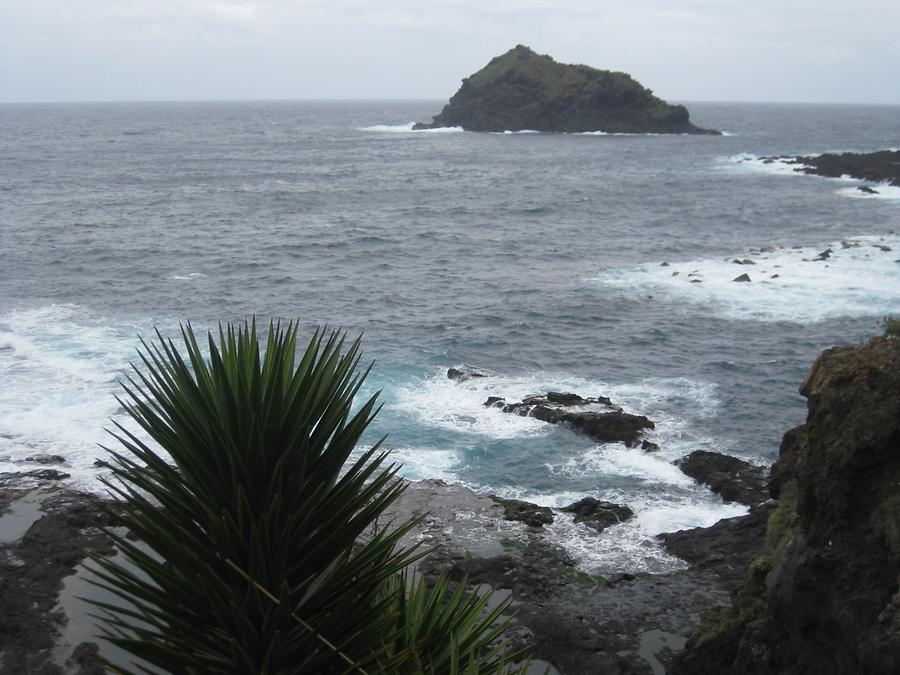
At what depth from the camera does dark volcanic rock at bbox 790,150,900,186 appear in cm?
8325

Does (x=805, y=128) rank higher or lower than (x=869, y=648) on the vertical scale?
higher

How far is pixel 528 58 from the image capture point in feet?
533

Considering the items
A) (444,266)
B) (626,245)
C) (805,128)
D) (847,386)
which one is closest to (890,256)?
(626,245)

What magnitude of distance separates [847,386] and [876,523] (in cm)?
229

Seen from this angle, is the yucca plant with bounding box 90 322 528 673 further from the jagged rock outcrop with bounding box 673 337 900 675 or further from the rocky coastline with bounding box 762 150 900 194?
the rocky coastline with bounding box 762 150 900 194

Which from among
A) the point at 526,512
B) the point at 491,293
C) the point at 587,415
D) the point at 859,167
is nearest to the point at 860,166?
the point at 859,167

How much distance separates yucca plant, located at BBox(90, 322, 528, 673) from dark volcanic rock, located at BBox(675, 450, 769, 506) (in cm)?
1695

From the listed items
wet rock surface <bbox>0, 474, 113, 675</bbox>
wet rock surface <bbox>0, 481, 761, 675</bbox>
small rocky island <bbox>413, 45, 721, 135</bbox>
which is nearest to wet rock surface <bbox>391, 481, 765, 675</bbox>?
wet rock surface <bbox>0, 481, 761, 675</bbox>

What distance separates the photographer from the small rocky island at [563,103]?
150m

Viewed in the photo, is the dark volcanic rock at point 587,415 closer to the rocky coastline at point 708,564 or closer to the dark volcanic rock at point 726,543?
the rocky coastline at point 708,564

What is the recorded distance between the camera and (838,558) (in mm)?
13414

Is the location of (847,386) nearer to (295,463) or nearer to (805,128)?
(295,463)

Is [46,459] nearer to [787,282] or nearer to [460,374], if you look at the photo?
[460,374]

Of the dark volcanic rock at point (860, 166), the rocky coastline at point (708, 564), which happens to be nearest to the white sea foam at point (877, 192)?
the dark volcanic rock at point (860, 166)
